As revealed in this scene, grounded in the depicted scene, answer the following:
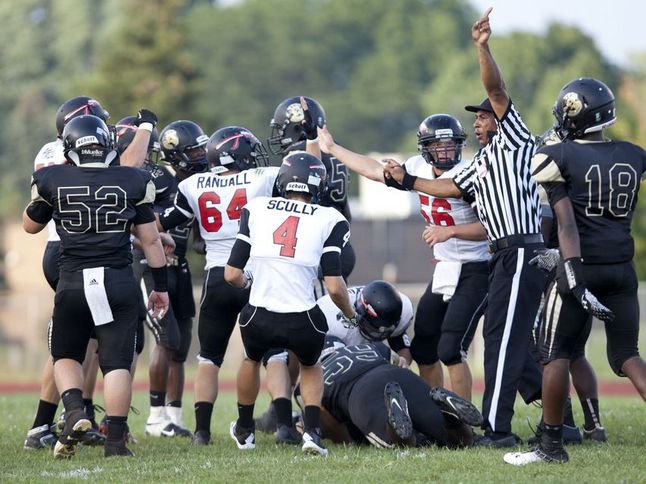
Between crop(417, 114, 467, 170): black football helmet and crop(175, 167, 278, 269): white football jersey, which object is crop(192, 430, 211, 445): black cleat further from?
crop(417, 114, 467, 170): black football helmet

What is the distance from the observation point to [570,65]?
55.0 meters

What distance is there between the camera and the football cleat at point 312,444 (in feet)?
24.4

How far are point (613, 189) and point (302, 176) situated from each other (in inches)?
78.9

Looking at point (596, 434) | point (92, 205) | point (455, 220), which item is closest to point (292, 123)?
point (455, 220)

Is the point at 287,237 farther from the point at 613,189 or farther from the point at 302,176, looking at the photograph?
the point at 613,189


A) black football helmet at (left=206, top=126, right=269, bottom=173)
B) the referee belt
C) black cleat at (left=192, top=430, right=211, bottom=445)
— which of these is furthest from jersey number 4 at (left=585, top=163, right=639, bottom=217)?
black cleat at (left=192, top=430, right=211, bottom=445)

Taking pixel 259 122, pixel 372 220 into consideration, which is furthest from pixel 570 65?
pixel 372 220

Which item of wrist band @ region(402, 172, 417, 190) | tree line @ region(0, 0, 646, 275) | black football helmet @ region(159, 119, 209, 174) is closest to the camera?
wrist band @ region(402, 172, 417, 190)

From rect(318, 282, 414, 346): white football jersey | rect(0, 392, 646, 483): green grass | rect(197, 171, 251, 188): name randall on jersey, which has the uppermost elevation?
rect(197, 171, 251, 188): name randall on jersey

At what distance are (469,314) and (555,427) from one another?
1705 mm

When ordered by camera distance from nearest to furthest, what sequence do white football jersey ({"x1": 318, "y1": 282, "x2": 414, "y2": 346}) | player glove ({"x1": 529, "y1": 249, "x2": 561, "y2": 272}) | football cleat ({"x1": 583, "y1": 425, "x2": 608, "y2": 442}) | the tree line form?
player glove ({"x1": 529, "y1": 249, "x2": 561, "y2": 272}) < football cleat ({"x1": 583, "y1": 425, "x2": 608, "y2": 442}) < white football jersey ({"x1": 318, "y1": 282, "x2": 414, "y2": 346}) < the tree line

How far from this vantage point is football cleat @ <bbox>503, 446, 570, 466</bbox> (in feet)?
22.1

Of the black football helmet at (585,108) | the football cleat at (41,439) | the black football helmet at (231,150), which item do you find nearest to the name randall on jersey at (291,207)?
the black football helmet at (231,150)

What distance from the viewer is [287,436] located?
27.2 feet
